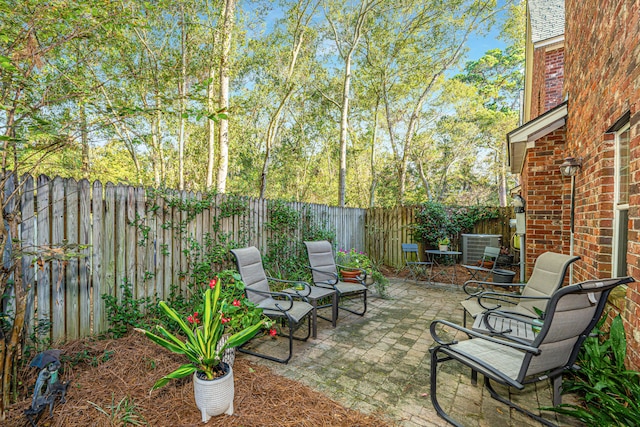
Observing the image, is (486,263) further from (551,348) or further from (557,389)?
(551,348)

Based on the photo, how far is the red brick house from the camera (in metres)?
1.92

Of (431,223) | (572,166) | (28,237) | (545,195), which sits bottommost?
(431,223)

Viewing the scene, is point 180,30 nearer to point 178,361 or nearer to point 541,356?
point 178,361

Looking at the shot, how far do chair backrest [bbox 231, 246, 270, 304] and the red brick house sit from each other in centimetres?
312

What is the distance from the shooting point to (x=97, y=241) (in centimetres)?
264

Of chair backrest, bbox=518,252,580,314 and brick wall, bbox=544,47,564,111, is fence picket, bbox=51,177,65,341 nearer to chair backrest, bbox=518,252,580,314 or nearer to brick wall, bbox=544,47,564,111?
chair backrest, bbox=518,252,580,314

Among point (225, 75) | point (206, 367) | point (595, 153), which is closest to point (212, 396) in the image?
point (206, 367)

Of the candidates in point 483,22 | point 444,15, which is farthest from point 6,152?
point 483,22

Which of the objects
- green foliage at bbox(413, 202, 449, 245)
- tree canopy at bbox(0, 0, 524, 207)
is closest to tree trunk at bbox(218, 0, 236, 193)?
tree canopy at bbox(0, 0, 524, 207)

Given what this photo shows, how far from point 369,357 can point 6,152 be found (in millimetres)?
3248

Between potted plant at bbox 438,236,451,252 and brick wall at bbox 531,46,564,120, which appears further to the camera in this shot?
potted plant at bbox 438,236,451,252

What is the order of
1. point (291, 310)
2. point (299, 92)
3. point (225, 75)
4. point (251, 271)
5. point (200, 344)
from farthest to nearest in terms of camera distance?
point (299, 92) → point (225, 75) → point (251, 271) → point (291, 310) → point (200, 344)

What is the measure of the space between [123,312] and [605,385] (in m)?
3.98

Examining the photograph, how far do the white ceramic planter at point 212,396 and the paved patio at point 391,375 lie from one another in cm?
72
